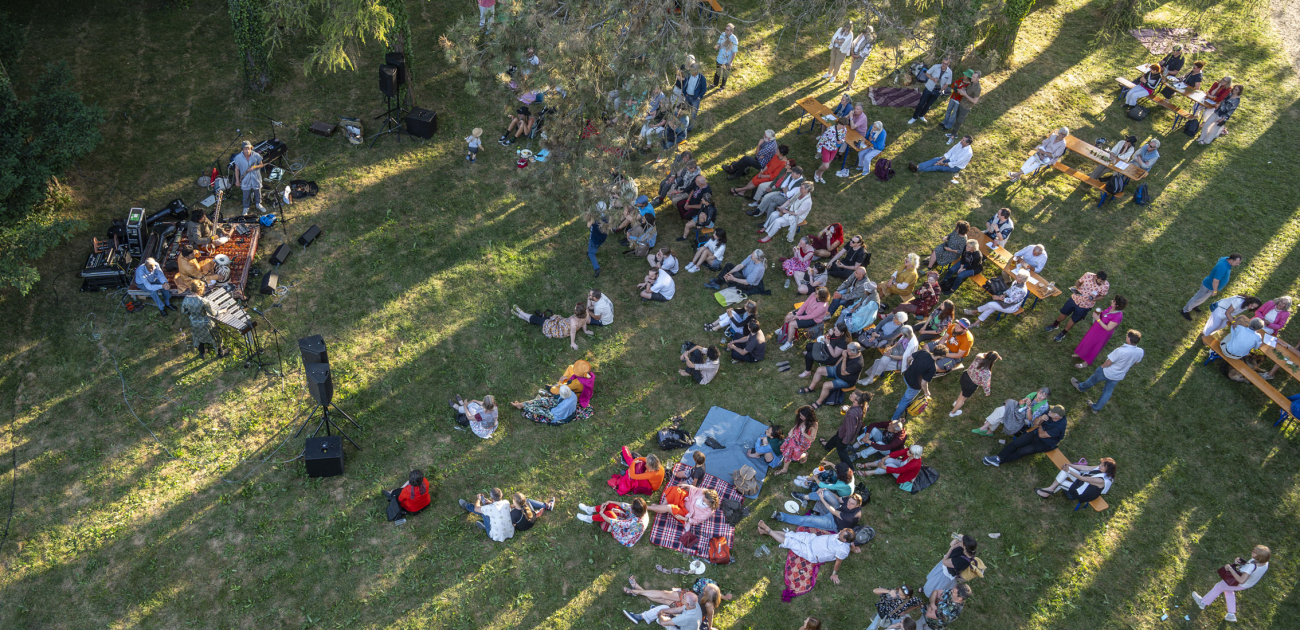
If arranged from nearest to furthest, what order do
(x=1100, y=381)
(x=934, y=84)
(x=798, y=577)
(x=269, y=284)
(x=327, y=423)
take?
1. (x=798, y=577)
2. (x=327, y=423)
3. (x=1100, y=381)
4. (x=269, y=284)
5. (x=934, y=84)

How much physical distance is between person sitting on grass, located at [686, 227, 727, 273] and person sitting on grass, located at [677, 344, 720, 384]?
93.3 inches

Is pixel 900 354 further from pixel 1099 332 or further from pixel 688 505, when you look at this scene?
pixel 688 505

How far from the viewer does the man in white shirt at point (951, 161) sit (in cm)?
1731

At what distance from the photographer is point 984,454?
12.6 meters

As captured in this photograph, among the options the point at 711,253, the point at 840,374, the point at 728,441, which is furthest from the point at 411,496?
the point at 711,253

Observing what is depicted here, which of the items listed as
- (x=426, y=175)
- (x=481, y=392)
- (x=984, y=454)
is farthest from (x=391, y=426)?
(x=984, y=454)

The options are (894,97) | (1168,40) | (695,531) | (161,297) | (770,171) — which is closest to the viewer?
(695,531)

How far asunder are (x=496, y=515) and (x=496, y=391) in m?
2.63

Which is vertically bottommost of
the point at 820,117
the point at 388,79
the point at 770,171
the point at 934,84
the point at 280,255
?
the point at 770,171

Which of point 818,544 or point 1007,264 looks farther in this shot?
point 1007,264

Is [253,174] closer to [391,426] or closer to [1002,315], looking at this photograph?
[391,426]

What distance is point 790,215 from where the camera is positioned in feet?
51.0

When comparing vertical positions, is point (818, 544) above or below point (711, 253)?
below

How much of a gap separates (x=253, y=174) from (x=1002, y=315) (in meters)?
14.7
